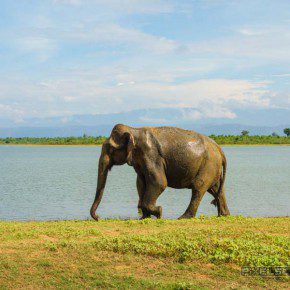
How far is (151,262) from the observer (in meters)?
8.95

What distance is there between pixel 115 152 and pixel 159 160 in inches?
43.8

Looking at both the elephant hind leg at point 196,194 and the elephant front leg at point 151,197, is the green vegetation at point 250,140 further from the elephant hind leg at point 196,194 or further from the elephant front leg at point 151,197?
the elephant front leg at point 151,197

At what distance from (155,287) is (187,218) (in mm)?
6253

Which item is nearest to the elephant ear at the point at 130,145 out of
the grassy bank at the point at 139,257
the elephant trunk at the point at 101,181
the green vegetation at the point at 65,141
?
the elephant trunk at the point at 101,181

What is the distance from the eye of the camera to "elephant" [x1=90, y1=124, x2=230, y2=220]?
13.6m

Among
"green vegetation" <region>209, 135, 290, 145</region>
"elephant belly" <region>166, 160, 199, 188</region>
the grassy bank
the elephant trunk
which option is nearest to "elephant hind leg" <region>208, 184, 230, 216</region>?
"elephant belly" <region>166, 160, 199, 188</region>

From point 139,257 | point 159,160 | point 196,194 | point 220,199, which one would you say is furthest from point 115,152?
point 139,257

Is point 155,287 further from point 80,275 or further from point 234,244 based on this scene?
point 234,244

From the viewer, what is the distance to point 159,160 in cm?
1375

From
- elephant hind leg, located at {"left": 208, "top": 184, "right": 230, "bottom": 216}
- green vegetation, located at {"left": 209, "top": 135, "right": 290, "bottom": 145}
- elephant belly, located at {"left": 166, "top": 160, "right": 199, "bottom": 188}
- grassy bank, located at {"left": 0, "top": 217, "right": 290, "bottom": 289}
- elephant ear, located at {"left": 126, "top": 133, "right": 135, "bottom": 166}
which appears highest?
green vegetation, located at {"left": 209, "top": 135, "right": 290, "bottom": 145}

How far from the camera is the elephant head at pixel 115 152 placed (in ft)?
44.4

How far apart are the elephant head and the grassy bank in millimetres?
2302

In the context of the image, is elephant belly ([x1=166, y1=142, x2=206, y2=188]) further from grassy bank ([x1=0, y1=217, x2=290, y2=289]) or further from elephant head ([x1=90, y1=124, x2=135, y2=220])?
grassy bank ([x1=0, y1=217, x2=290, y2=289])

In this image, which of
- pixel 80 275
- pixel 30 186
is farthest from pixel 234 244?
pixel 30 186
